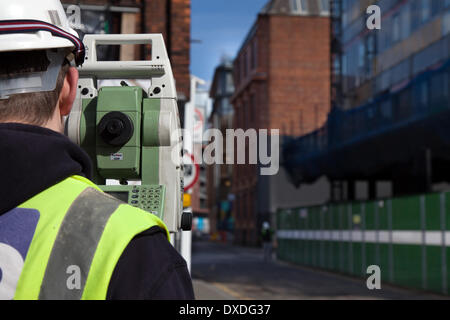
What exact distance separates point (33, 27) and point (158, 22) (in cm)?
1306

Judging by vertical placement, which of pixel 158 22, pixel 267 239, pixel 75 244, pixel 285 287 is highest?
pixel 158 22

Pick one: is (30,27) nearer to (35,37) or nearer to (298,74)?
(35,37)

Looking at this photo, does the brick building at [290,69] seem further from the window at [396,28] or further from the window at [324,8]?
the window at [396,28]

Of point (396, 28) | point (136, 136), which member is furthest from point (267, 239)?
point (136, 136)

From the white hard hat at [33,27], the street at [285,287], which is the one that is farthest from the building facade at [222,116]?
the white hard hat at [33,27]

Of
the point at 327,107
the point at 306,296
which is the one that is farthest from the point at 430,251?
the point at 327,107

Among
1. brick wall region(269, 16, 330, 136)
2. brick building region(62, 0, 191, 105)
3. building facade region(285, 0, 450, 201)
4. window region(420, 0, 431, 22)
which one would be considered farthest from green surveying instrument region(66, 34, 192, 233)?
brick wall region(269, 16, 330, 136)

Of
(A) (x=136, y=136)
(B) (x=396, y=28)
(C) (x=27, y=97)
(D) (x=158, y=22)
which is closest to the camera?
(C) (x=27, y=97)

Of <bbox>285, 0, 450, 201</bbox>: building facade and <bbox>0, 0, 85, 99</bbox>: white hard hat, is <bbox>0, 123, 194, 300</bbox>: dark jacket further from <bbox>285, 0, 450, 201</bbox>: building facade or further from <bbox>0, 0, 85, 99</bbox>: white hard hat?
<bbox>285, 0, 450, 201</bbox>: building facade

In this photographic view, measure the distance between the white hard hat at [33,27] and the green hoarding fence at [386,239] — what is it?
1362 cm

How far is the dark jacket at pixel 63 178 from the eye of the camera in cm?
135

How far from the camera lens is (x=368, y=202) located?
19547 mm

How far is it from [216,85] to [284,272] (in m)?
63.7

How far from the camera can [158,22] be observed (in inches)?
568
